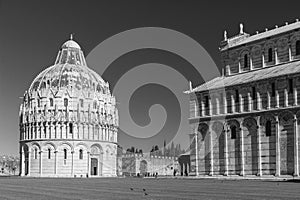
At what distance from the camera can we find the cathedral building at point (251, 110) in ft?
159

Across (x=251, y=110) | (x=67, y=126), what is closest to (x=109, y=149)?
(x=67, y=126)

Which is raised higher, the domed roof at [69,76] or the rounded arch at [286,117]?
the domed roof at [69,76]

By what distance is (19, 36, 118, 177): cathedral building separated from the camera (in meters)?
96.4

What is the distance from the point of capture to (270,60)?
2153 inches

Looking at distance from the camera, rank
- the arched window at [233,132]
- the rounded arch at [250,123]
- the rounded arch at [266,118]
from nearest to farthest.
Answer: the rounded arch at [266,118]
the rounded arch at [250,123]
the arched window at [233,132]

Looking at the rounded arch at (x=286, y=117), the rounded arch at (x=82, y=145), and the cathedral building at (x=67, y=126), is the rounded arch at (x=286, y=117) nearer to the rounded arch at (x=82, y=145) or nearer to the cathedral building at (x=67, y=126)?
the cathedral building at (x=67, y=126)

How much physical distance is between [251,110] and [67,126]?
53.0 metres

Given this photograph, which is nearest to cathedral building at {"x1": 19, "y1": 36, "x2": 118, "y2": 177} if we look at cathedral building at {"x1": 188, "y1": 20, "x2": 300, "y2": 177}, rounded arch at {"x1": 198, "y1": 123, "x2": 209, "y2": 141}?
cathedral building at {"x1": 188, "y1": 20, "x2": 300, "y2": 177}

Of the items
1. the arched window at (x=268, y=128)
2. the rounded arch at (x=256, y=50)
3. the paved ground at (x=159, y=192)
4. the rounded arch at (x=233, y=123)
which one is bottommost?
the paved ground at (x=159, y=192)

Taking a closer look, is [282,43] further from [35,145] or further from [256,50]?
[35,145]

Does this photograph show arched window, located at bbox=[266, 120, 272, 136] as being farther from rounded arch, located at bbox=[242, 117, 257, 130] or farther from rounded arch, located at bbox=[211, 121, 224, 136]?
rounded arch, located at bbox=[211, 121, 224, 136]

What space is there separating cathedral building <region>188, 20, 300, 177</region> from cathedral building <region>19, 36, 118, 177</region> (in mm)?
43098

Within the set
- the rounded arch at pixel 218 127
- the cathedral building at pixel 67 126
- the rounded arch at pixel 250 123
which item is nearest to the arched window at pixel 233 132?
the rounded arch at pixel 218 127

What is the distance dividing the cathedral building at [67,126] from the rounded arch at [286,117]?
5472cm
